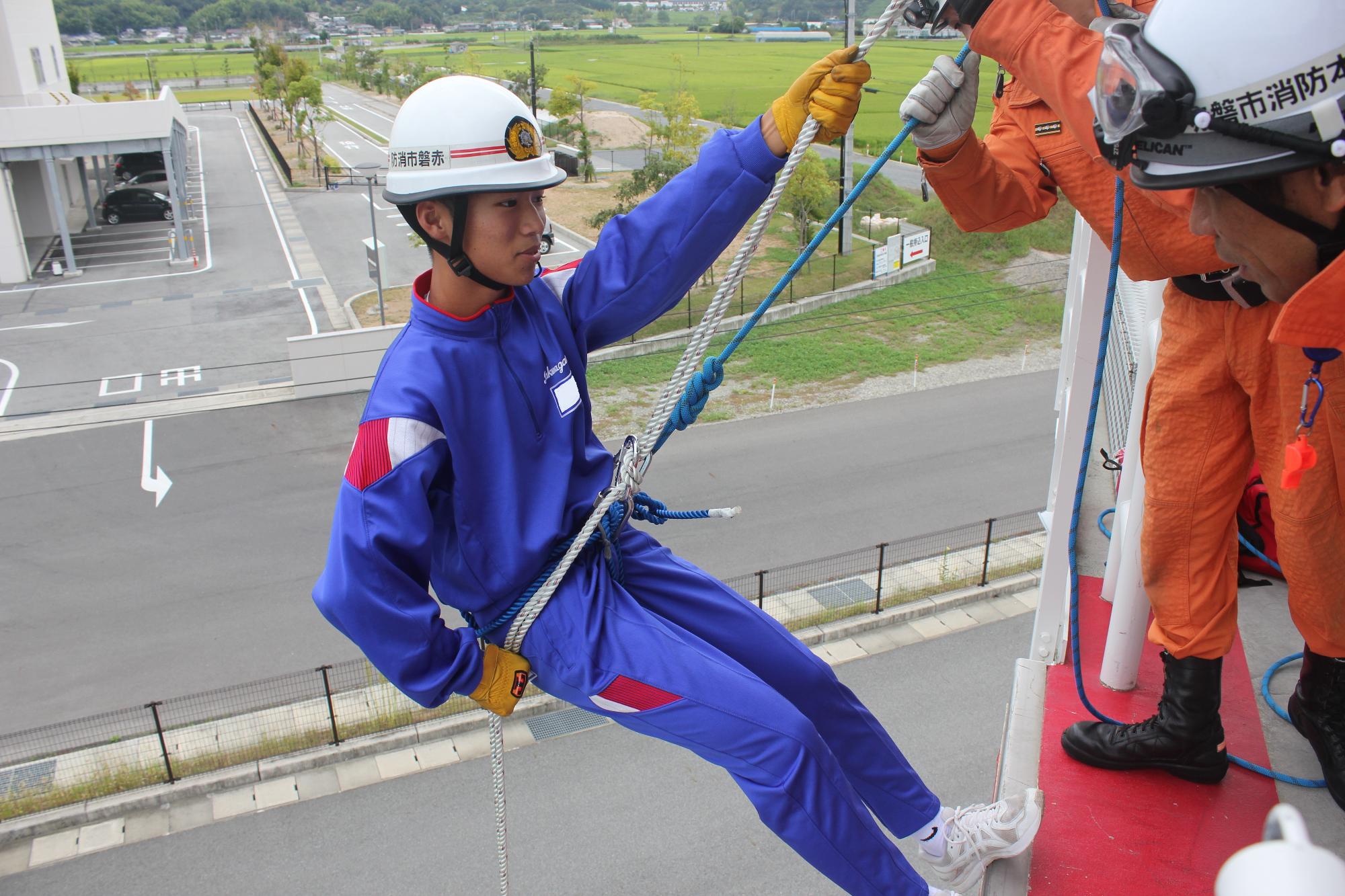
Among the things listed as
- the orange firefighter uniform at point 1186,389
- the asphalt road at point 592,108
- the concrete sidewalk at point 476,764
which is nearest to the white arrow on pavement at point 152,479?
the concrete sidewalk at point 476,764

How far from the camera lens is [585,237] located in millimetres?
31094

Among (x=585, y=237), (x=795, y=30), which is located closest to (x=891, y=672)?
(x=585, y=237)

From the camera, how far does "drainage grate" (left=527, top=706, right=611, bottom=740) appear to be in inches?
422

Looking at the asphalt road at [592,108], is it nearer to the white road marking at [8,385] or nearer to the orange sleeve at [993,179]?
the white road marking at [8,385]

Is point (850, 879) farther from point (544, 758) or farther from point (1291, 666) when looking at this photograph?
point (544, 758)

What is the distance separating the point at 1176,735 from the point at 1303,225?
2.34m

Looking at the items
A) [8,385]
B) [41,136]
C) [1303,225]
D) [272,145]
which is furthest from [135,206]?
[1303,225]

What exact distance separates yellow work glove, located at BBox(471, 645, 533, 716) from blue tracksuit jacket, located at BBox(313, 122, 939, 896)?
4 centimetres

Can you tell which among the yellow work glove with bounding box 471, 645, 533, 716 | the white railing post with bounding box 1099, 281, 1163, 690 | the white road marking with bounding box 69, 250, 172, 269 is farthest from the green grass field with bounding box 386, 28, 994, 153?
the yellow work glove with bounding box 471, 645, 533, 716

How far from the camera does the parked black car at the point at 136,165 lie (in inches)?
1596

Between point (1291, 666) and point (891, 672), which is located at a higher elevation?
point (1291, 666)

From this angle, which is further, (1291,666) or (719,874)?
(719,874)

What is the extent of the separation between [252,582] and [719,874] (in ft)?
27.5

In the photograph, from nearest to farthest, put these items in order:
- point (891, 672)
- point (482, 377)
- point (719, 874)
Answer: point (482, 377)
point (719, 874)
point (891, 672)
